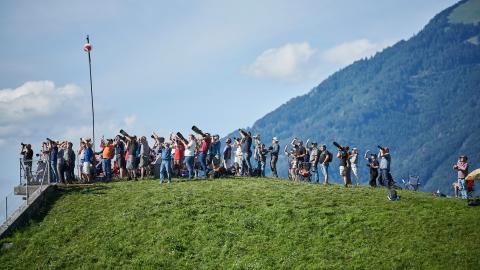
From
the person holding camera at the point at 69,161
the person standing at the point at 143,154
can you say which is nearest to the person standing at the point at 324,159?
the person standing at the point at 143,154

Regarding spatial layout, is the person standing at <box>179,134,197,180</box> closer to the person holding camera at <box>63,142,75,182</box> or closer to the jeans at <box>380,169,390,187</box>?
the person holding camera at <box>63,142,75,182</box>

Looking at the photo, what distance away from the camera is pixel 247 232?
26188 millimetres

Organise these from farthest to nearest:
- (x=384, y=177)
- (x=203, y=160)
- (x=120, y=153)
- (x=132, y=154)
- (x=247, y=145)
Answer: (x=247, y=145), (x=203, y=160), (x=120, y=153), (x=132, y=154), (x=384, y=177)

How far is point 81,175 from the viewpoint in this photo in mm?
34781

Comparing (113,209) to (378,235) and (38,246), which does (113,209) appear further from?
(378,235)

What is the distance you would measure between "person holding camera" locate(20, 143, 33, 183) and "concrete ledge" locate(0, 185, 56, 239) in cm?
163

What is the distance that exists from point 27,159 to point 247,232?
Answer: 572 inches

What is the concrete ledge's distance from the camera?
27.3 metres

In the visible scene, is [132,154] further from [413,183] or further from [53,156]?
[413,183]

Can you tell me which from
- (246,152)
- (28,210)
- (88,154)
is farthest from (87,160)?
(246,152)

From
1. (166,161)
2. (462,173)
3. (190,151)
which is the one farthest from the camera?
(190,151)

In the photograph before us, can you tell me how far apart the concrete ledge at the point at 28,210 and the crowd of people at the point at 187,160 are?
1821 mm

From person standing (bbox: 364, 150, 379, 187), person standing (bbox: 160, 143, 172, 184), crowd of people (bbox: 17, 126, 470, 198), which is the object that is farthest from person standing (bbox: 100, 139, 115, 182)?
person standing (bbox: 364, 150, 379, 187)

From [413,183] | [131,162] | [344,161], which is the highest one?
[131,162]
